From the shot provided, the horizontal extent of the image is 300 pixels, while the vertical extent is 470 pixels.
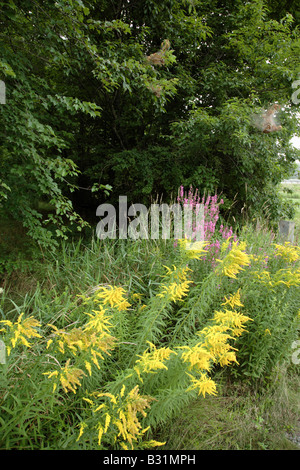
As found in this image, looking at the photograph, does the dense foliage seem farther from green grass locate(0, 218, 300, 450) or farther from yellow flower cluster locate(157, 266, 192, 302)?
yellow flower cluster locate(157, 266, 192, 302)

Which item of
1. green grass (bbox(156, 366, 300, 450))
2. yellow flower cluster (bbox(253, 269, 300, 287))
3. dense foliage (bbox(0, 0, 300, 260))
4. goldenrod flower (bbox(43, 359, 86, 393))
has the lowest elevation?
green grass (bbox(156, 366, 300, 450))

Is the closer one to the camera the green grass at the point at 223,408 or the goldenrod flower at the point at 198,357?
the goldenrod flower at the point at 198,357

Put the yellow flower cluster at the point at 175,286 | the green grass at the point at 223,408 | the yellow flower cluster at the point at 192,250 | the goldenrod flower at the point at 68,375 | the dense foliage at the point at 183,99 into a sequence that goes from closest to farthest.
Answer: the goldenrod flower at the point at 68,375, the yellow flower cluster at the point at 175,286, the yellow flower cluster at the point at 192,250, the green grass at the point at 223,408, the dense foliage at the point at 183,99

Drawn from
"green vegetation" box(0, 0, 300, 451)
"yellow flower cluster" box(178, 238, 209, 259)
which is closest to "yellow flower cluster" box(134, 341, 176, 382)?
"green vegetation" box(0, 0, 300, 451)

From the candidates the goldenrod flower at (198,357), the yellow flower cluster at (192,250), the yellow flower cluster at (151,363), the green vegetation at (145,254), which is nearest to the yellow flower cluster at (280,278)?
the green vegetation at (145,254)

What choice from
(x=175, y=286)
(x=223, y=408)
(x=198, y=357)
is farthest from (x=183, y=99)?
(x=198, y=357)

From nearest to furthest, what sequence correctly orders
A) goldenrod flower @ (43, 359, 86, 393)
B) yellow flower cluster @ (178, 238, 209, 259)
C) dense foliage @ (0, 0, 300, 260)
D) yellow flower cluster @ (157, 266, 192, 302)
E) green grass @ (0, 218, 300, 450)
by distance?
goldenrod flower @ (43, 359, 86, 393), yellow flower cluster @ (157, 266, 192, 302), yellow flower cluster @ (178, 238, 209, 259), green grass @ (0, 218, 300, 450), dense foliage @ (0, 0, 300, 260)

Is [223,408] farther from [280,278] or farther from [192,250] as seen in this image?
[192,250]

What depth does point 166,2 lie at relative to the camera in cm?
453

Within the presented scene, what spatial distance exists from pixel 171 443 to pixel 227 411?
524 millimetres

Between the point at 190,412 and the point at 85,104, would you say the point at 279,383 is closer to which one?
the point at 190,412

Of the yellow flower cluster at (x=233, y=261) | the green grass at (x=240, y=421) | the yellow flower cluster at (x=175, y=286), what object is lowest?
the green grass at (x=240, y=421)

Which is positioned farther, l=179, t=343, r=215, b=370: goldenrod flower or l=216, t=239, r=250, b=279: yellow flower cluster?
l=216, t=239, r=250, b=279: yellow flower cluster

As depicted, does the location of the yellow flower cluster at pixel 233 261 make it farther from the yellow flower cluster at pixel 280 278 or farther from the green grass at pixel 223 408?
the green grass at pixel 223 408
